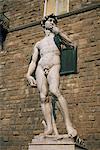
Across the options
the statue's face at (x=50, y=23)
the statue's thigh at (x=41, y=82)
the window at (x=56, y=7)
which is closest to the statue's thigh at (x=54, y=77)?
the statue's thigh at (x=41, y=82)

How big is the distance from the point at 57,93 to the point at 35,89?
3534 mm

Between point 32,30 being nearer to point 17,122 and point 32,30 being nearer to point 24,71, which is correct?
point 24,71

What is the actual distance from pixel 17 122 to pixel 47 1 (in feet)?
12.9

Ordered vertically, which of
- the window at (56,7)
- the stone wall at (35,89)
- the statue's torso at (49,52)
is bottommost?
the stone wall at (35,89)

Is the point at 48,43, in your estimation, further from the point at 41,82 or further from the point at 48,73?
the point at 41,82

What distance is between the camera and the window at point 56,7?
9250 millimetres

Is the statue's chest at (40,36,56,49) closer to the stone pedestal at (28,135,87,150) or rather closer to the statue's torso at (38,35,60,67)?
the statue's torso at (38,35,60,67)

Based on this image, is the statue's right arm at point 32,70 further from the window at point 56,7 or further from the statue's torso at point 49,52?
the window at point 56,7

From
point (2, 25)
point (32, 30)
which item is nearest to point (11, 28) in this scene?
point (2, 25)

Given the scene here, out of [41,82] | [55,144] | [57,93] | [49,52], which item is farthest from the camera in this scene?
[49,52]

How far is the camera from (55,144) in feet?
15.7

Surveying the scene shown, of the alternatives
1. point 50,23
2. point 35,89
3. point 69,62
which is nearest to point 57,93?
point 50,23

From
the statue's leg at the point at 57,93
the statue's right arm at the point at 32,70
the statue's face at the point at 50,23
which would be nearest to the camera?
the statue's leg at the point at 57,93

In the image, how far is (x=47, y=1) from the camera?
32.0 ft
